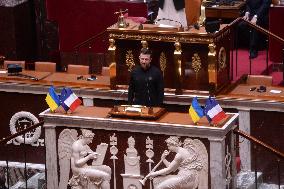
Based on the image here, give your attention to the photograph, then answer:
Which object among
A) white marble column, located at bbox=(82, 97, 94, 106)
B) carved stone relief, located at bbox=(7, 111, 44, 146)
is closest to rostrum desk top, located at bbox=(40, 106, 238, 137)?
white marble column, located at bbox=(82, 97, 94, 106)

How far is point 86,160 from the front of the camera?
12570 mm

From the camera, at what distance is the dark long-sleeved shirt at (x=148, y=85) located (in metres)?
13.4

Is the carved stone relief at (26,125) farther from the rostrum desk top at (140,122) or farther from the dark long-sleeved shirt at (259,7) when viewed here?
the dark long-sleeved shirt at (259,7)

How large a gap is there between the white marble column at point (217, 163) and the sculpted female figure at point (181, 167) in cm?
18

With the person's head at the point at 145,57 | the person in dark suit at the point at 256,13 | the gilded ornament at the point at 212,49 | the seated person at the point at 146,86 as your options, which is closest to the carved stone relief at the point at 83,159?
the seated person at the point at 146,86

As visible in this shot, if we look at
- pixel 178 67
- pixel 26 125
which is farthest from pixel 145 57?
pixel 26 125

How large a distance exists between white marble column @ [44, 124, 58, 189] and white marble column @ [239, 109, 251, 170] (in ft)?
9.35

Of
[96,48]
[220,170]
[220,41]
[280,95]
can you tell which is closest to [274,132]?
[280,95]

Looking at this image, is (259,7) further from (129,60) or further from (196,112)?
(196,112)

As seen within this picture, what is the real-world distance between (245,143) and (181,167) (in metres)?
2.40

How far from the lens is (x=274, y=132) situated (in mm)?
14219

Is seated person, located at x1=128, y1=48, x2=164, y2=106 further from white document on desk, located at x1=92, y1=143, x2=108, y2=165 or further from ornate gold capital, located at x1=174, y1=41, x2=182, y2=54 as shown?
white document on desk, located at x1=92, y1=143, x2=108, y2=165

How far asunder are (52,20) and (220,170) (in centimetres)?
758

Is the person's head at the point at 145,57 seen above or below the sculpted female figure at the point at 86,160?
above
